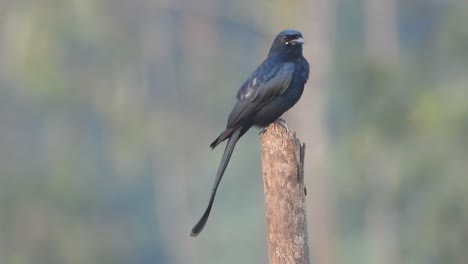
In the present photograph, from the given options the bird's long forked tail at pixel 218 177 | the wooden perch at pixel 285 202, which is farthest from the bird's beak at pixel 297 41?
the wooden perch at pixel 285 202

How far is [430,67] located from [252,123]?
47.6 ft

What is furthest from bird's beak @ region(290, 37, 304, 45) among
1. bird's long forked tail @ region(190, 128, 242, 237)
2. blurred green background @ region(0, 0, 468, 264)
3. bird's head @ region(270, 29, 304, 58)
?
blurred green background @ region(0, 0, 468, 264)

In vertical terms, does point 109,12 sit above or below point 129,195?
above

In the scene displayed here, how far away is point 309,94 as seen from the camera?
854 inches

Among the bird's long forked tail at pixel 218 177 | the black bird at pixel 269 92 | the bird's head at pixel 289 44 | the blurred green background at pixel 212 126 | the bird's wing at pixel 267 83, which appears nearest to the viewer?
the bird's long forked tail at pixel 218 177

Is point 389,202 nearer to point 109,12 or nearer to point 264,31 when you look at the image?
point 264,31

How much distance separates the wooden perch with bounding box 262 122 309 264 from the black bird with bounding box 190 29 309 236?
82 centimetres

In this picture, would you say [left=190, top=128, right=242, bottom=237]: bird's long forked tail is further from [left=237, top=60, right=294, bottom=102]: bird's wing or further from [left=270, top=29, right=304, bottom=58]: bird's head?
[left=270, top=29, right=304, bottom=58]: bird's head

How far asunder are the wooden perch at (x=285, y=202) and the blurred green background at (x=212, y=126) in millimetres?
13081

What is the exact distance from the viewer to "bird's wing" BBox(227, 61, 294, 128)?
27.3ft

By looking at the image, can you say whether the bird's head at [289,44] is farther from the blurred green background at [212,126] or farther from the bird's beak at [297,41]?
the blurred green background at [212,126]

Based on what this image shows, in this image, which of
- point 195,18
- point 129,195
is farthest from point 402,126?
point 129,195

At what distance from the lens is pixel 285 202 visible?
7.16 metres

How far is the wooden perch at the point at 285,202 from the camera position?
7.13 metres
